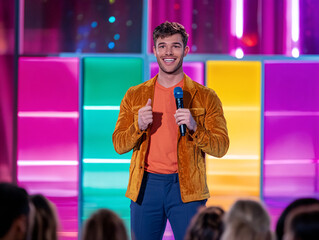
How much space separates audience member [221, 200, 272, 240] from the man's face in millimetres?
896

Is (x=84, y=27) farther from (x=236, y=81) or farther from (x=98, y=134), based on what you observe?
(x=236, y=81)

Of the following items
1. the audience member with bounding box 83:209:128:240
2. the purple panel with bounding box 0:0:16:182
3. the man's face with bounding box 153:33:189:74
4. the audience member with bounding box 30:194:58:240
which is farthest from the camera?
the purple panel with bounding box 0:0:16:182

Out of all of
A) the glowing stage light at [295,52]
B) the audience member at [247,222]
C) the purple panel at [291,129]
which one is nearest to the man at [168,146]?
the audience member at [247,222]

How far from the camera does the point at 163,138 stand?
2.22m

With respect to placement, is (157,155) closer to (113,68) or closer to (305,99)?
(113,68)

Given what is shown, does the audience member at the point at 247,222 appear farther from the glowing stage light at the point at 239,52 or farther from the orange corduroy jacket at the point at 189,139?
the glowing stage light at the point at 239,52

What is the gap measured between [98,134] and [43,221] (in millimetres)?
3067

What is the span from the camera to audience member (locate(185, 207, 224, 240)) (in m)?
1.62

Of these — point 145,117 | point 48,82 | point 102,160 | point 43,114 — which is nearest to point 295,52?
point 102,160

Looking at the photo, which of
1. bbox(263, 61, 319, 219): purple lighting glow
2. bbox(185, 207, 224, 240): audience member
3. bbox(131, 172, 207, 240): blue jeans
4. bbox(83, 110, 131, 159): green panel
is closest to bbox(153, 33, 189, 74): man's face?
bbox(131, 172, 207, 240): blue jeans

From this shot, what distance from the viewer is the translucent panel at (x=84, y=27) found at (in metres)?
4.64

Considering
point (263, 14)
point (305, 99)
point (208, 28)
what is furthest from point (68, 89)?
point (305, 99)

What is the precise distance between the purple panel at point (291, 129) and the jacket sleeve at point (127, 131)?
2.64 metres

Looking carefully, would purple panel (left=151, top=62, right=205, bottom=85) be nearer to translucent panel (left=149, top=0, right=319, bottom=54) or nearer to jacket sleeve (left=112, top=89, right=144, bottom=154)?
translucent panel (left=149, top=0, right=319, bottom=54)
